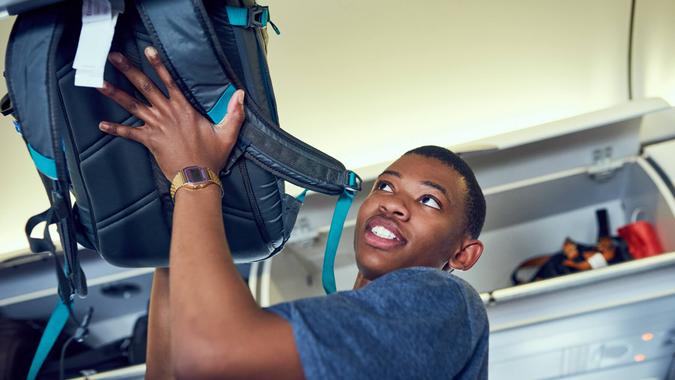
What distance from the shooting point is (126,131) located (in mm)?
976

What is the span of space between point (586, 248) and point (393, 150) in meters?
0.76

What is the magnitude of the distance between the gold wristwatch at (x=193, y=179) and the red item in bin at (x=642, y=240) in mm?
1701

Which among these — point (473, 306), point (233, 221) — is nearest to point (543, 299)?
point (473, 306)

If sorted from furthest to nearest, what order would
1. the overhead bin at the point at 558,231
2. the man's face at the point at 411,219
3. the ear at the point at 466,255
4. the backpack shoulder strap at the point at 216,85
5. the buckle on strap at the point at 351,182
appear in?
the overhead bin at the point at 558,231, the ear at the point at 466,255, the man's face at the point at 411,219, the buckle on strap at the point at 351,182, the backpack shoulder strap at the point at 216,85

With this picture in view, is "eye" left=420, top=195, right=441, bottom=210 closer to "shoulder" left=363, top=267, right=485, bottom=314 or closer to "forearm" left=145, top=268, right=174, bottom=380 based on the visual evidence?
"shoulder" left=363, top=267, right=485, bottom=314

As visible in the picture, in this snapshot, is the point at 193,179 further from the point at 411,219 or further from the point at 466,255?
the point at 466,255

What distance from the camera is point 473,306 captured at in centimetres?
98

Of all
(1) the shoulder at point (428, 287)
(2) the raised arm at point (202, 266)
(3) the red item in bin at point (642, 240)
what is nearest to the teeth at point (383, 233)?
(1) the shoulder at point (428, 287)

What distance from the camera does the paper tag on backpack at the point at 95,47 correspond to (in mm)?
885

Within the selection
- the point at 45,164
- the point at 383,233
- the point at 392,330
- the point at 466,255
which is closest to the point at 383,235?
the point at 383,233

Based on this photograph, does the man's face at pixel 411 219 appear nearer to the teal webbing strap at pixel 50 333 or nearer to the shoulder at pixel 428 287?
the shoulder at pixel 428 287

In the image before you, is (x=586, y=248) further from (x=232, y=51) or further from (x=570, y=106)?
(x=232, y=51)

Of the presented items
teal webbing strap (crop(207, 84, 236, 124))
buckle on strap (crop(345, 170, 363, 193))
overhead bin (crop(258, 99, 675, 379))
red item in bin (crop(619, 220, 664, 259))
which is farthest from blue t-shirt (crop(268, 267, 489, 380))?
red item in bin (crop(619, 220, 664, 259))

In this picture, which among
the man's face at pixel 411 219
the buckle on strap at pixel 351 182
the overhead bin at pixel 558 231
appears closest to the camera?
the buckle on strap at pixel 351 182
